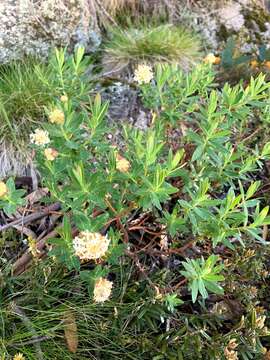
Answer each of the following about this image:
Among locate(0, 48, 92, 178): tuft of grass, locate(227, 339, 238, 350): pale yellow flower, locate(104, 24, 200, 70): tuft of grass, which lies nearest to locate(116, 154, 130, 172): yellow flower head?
locate(227, 339, 238, 350): pale yellow flower

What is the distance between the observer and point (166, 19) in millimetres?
2998

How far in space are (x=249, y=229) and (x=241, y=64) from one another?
56.6 inches

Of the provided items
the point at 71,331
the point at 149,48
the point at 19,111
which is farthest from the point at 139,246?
the point at 149,48

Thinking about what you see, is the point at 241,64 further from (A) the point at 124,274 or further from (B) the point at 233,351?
(B) the point at 233,351

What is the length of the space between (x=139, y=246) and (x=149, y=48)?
49.4 inches

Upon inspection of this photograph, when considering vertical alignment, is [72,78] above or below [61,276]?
above

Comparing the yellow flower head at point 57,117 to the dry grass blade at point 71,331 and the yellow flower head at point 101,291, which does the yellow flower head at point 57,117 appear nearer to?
the yellow flower head at point 101,291

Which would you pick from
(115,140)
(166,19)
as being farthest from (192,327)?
(166,19)

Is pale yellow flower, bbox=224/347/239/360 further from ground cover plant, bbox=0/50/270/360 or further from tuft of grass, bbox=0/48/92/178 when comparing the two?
tuft of grass, bbox=0/48/92/178

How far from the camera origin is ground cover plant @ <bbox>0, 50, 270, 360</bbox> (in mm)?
1339

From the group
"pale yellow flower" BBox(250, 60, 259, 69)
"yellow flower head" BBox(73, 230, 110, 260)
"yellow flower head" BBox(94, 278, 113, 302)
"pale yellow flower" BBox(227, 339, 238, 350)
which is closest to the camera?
"yellow flower head" BBox(73, 230, 110, 260)

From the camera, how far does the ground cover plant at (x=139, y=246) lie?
4.39 ft

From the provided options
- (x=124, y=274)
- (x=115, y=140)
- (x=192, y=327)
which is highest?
(x=115, y=140)

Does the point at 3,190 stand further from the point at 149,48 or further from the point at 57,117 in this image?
the point at 149,48
